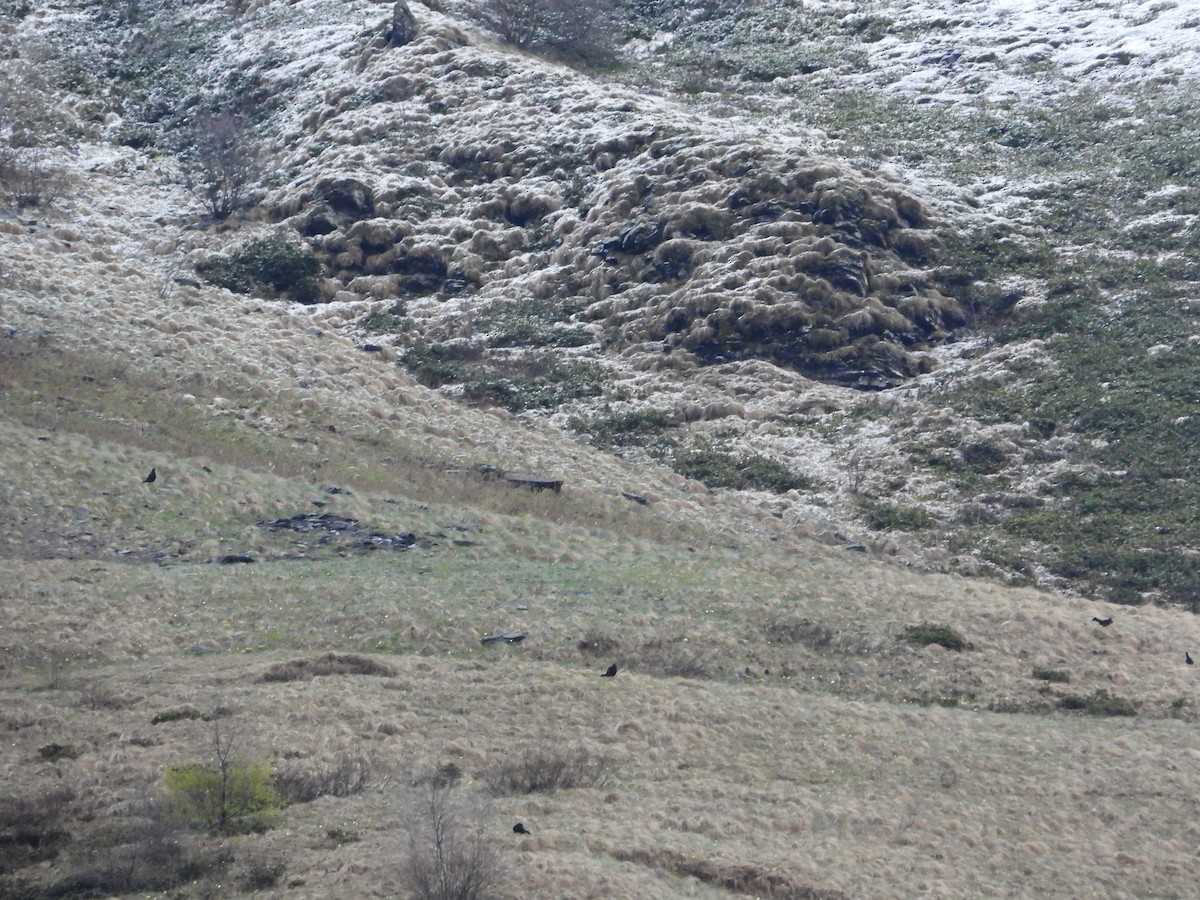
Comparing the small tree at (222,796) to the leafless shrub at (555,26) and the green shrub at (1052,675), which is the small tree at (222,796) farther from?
the leafless shrub at (555,26)

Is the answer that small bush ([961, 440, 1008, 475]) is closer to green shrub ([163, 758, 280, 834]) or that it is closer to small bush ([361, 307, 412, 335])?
small bush ([361, 307, 412, 335])

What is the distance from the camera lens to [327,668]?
16.2 meters

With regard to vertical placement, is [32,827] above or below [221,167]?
above

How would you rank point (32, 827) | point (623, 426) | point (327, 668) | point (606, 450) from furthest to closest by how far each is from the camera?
point (623, 426)
point (606, 450)
point (327, 668)
point (32, 827)

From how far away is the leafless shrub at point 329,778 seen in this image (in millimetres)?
12219

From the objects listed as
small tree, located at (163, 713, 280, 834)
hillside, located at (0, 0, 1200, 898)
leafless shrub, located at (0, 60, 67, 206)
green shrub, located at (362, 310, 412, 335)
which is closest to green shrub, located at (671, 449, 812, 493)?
hillside, located at (0, 0, 1200, 898)

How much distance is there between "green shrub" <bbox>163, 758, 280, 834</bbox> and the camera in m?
11.2

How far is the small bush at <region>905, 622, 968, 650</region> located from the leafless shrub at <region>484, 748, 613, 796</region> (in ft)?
25.4

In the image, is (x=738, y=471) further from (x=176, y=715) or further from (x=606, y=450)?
(x=176, y=715)

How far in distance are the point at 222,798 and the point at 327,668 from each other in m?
4.83

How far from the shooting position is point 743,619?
20.2 m

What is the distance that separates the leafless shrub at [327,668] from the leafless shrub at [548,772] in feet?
11.0

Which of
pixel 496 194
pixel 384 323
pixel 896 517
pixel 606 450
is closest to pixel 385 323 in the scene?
pixel 384 323

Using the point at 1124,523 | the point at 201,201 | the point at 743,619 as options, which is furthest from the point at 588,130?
the point at 743,619
